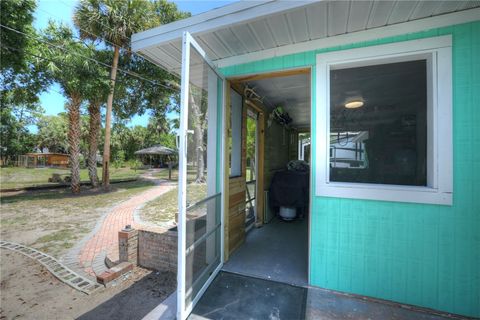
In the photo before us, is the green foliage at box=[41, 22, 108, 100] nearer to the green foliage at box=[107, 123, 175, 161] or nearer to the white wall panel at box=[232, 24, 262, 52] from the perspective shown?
the white wall panel at box=[232, 24, 262, 52]

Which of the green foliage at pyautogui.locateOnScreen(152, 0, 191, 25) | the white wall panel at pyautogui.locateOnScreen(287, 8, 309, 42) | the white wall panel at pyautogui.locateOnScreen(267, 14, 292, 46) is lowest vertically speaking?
the white wall panel at pyautogui.locateOnScreen(287, 8, 309, 42)

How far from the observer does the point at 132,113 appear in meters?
13.2

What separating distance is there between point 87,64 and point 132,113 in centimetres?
526

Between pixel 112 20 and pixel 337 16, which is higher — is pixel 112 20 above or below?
above

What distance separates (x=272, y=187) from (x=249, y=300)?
8.92ft

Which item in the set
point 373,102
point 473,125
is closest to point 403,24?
point 373,102

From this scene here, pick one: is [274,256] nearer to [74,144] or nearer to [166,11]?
[74,144]

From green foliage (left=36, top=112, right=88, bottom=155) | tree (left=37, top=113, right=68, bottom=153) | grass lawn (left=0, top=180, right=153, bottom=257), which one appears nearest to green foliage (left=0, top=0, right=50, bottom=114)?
grass lawn (left=0, top=180, right=153, bottom=257)

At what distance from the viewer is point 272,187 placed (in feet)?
14.9

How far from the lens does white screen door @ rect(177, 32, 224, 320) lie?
5.42 ft

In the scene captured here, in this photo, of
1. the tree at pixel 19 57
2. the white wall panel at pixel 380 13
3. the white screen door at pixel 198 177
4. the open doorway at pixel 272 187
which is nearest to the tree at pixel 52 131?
the tree at pixel 19 57

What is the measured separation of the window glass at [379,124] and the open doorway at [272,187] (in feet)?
1.89

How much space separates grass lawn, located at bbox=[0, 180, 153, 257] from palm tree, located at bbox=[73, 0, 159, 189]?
2.60 m

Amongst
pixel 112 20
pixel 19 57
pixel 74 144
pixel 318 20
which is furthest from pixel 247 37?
pixel 74 144
